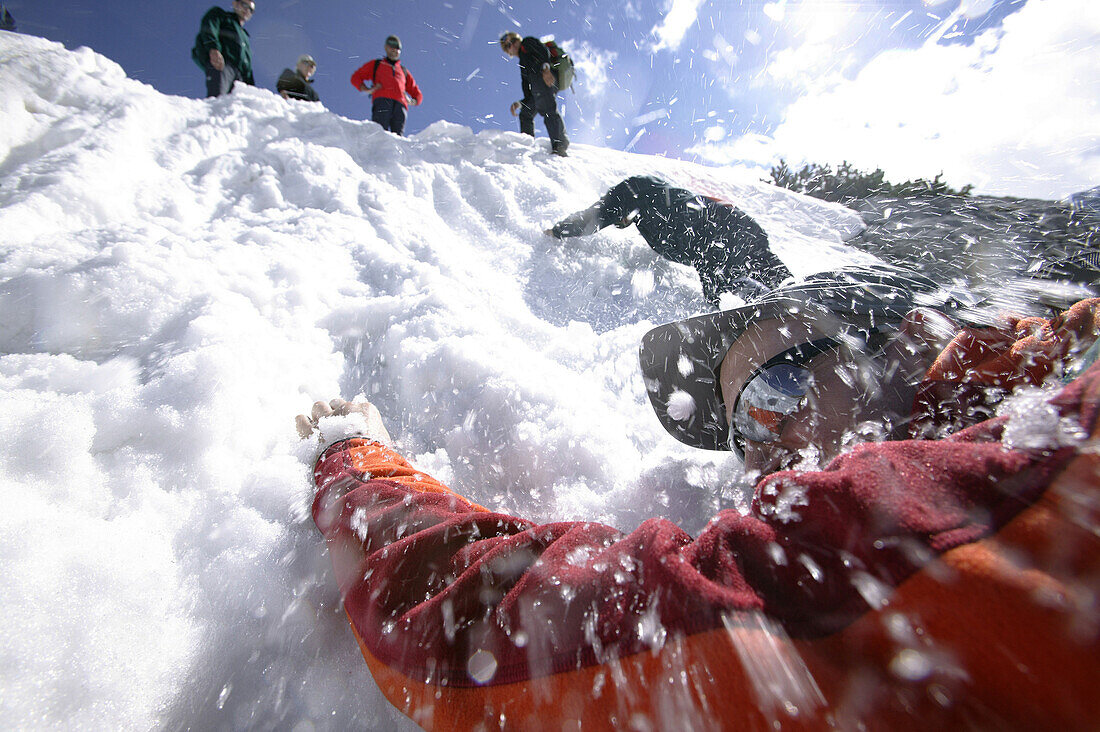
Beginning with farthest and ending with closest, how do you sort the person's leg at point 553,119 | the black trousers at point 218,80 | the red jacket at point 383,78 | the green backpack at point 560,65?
the red jacket at point 383,78, the person's leg at point 553,119, the green backpack at point 560,65, the black trousers at point 218,80

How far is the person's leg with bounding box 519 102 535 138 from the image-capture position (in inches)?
189

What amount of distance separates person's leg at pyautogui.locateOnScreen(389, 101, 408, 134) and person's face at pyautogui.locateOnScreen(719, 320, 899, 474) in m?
4.74

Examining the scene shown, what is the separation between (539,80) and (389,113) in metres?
1.72

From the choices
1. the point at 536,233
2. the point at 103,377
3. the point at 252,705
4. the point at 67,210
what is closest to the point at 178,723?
the point at 252,705

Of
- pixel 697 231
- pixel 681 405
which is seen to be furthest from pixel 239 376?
pixel 697 231

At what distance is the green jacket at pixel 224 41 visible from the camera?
12.4ft

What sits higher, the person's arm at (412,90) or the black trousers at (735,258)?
the person's arm at (412,90)

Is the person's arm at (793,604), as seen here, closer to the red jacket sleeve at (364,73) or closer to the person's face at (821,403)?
the person's face at (821,403)

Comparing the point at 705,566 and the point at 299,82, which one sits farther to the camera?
the point at 299,82

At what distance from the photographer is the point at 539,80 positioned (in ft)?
13.2

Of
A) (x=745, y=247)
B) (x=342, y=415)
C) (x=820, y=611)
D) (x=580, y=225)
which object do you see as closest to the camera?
(x=820, y=611)

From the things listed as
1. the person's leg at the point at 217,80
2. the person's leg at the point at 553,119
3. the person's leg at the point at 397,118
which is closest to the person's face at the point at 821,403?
the person's leg at the point at 553,119

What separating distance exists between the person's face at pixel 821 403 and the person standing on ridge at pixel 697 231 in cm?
136

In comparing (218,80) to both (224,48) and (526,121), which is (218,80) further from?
(526,121)
